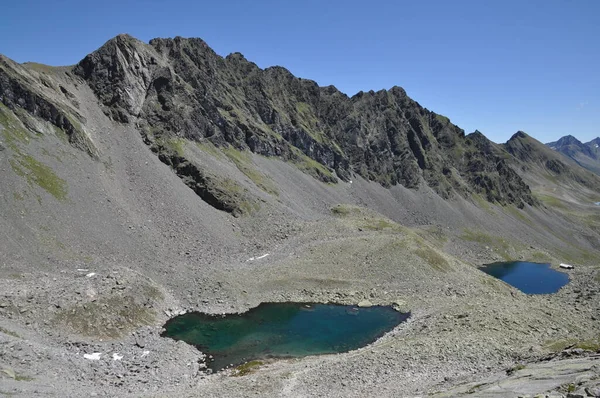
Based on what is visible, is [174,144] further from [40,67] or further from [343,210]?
[343,210]

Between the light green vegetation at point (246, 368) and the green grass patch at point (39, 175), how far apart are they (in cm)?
4448

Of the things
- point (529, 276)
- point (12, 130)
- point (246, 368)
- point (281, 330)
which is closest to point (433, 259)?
point (281, 330)

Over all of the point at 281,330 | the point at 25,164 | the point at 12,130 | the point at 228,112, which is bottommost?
the point at 281,330

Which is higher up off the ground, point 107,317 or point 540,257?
point 107,317

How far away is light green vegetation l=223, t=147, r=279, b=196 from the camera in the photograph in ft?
374

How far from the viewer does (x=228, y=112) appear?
137m

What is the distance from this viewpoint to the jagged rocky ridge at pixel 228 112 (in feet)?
339

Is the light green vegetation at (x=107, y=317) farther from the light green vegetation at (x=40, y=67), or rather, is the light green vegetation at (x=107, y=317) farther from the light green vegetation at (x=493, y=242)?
the light green vegetation at (x=493, y=242)

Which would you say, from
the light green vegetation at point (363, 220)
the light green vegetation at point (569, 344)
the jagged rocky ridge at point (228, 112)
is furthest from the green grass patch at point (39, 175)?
the light green vegetation at point (569, 344)

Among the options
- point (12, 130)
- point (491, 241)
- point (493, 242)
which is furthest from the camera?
point (491, 241)

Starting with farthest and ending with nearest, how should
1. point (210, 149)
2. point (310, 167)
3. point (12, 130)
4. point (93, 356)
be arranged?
point (310, 167)
point (210, 149)
point (12, 130)
point (93, 356)

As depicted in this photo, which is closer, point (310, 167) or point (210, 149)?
point (210, 149)

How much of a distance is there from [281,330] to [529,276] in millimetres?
103494

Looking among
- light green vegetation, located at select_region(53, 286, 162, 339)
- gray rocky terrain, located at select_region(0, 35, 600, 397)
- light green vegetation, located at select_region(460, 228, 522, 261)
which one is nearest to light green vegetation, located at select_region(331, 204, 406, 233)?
gray rocky terrain, located at select_region(0, 35, 600, 397)
